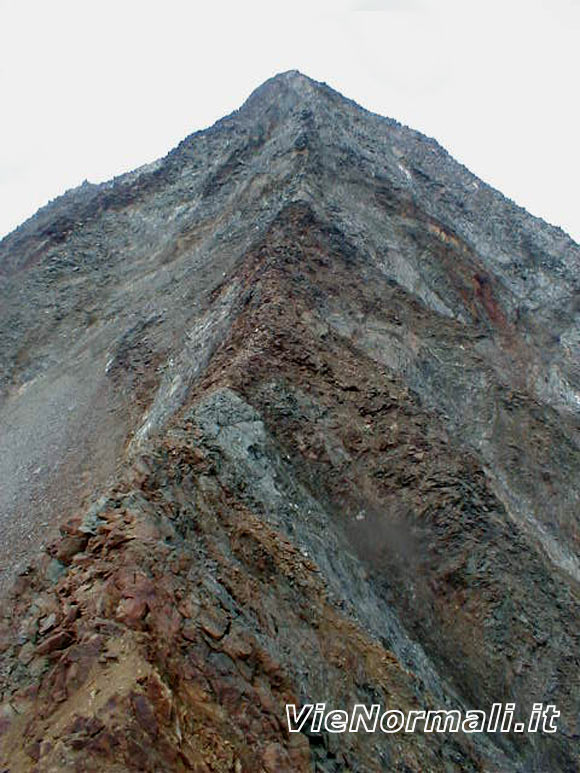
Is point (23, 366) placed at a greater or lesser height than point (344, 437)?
lesser

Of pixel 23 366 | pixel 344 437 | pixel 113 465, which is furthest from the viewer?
pixel 23 366

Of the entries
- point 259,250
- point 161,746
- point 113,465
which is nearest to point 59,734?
point 161,746

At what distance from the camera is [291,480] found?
10523 millimetres

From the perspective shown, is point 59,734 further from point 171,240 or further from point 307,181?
point 171,240

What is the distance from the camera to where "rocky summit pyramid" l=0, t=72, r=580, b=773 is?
6.12 metres

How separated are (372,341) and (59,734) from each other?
11.1 metres

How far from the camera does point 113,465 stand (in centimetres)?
1352

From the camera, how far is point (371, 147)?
25.2m

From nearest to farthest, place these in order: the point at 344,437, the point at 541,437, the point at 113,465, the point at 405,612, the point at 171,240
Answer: the point at 405,612
the point at 344,437
the point at 113,465
the point at 541,437
the point at 171,240

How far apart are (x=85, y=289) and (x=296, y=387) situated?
15740 millimetres

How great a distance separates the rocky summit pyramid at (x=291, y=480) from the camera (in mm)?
6121

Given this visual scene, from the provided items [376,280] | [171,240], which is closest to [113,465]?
[376,280]

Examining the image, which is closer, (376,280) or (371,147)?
(376,280)

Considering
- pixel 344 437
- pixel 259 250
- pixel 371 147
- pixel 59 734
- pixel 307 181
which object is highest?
pixel 371 147
